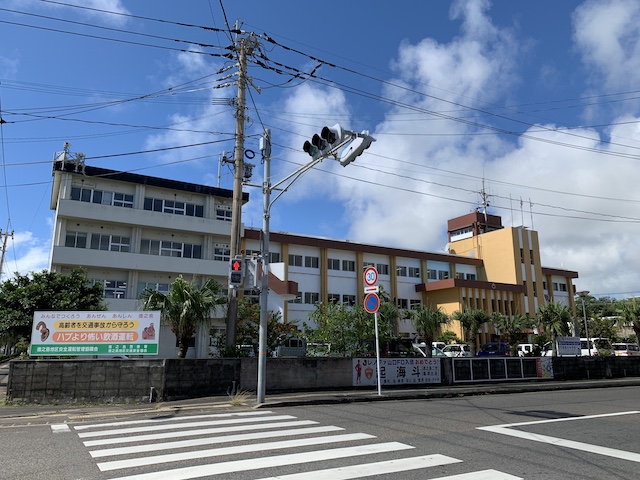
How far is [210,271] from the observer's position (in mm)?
33938

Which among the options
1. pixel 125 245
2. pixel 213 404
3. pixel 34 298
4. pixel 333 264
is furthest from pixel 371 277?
pixel 333 264

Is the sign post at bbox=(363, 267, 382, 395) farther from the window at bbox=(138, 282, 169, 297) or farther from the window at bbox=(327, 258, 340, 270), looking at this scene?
the window at bbox=(327, 258, 340, 270)

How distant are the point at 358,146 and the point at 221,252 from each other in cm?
2718

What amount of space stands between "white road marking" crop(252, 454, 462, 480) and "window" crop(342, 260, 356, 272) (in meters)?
37.8

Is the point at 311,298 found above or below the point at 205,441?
above

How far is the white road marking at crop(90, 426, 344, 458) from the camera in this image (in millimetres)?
7109

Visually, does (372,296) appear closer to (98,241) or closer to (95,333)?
(95,333)

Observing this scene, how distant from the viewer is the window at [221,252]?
35597 mm

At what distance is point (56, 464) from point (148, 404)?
744cm

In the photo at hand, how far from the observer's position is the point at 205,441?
7832 mm

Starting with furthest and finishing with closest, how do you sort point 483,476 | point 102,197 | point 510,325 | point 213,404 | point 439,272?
point 439,272 < point 510,325 < point 102,197 < point 213,404 < point 483,476

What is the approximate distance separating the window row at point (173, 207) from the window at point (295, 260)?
9.09 meters

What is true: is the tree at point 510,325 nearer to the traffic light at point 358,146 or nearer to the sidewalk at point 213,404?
the sidewalk at point 213,404

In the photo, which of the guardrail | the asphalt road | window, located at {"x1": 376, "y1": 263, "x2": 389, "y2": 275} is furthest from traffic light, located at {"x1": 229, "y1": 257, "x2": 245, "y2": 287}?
window, located at {"x1": 376, "y1": 263, "x2": 389, "y2": 275}
